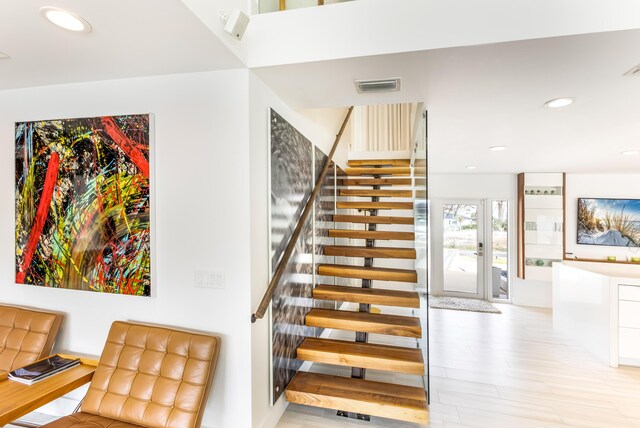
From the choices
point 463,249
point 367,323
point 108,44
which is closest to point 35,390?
point 108,44

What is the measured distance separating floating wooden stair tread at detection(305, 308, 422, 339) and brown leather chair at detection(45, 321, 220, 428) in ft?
4.06

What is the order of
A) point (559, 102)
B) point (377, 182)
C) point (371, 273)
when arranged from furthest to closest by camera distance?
point (377, 182) → point (371, 273) → point (559, 102)

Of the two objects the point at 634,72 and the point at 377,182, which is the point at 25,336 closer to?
the point at 377,182

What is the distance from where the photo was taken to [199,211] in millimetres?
1928

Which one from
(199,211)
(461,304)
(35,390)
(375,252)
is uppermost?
(199,211)

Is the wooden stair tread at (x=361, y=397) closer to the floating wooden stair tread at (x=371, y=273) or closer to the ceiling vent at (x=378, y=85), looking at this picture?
the floating wooden stair tread at (x=371, y=273)

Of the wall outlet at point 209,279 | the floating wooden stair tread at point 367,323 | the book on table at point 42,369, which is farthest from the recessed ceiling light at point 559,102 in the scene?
the book on table at point 42,369

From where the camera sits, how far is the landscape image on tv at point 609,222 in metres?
5.45

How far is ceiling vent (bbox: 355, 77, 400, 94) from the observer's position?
1986mm

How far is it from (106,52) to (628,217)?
295 inches

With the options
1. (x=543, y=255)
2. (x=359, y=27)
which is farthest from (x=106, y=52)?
(x=543, y=255)

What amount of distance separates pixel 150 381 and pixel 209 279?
2.02 ft

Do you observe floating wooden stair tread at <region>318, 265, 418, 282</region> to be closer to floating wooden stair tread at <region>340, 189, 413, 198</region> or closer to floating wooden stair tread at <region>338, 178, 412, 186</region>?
floating wooden stair tread at <region>340, 189, 413, 198</region>

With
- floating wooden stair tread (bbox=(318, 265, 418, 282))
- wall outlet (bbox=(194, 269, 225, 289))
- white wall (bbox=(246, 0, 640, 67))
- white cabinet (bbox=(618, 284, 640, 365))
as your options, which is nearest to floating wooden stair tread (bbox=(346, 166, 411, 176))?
floating wooden stair tread (bbox=(318, 265, 418, 282))
